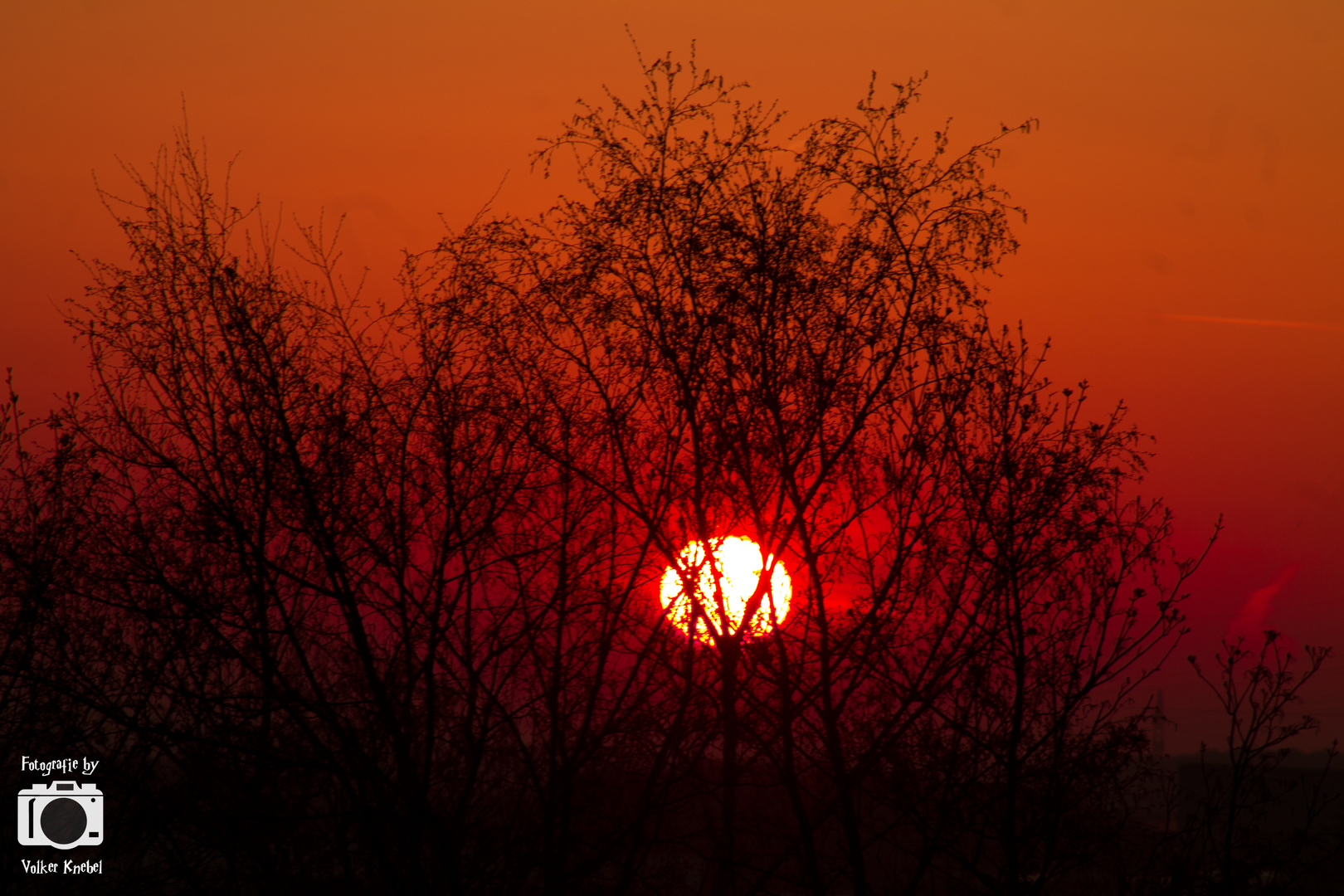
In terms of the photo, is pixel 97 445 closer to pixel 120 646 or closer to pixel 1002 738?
pixel 120 646

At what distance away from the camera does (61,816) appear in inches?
394

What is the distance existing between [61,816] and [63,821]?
14 cm

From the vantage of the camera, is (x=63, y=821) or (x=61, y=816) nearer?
(x=61, y=816)

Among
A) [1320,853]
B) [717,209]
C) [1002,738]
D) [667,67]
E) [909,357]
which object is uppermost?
[667,67]

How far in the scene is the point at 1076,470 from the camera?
25.3 ft

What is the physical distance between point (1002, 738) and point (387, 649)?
16.6ft

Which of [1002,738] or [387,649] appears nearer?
[1002,738]

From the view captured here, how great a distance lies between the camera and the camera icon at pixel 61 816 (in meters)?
9.58

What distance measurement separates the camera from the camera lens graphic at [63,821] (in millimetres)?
9844

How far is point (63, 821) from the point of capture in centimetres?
1010

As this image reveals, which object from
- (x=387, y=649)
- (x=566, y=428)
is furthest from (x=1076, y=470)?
(x=387, y=649)

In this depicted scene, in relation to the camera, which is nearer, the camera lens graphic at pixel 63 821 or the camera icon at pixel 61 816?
the camera icon at pixel 61 816

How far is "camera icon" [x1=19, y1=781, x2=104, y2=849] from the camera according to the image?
9.58 metres

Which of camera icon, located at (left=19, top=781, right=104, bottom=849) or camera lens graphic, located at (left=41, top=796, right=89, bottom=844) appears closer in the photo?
camera icon, located at (left=19, top=781, right=104, bottom=849)
